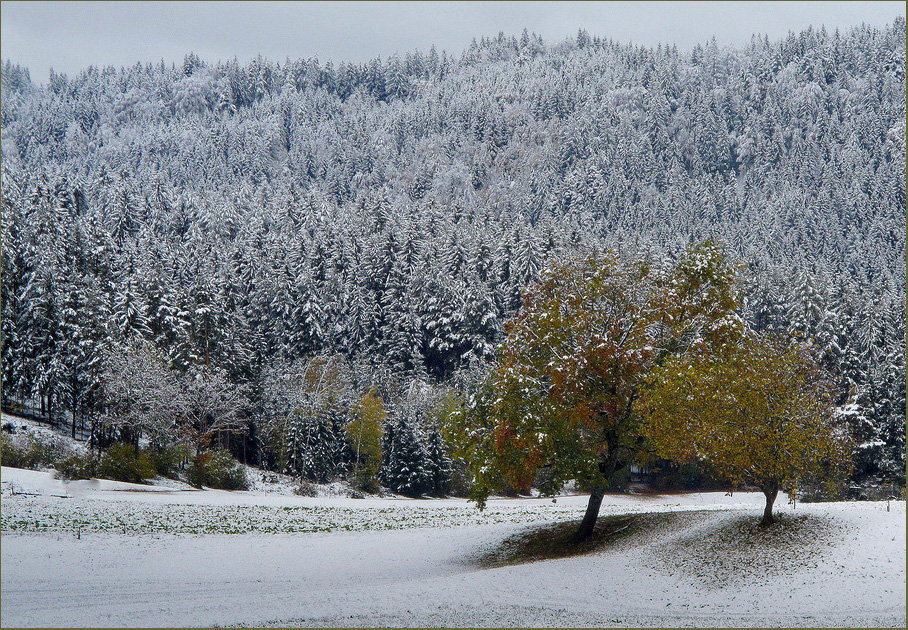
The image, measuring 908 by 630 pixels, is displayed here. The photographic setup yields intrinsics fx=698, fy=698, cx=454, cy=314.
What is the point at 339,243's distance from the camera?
297 feet

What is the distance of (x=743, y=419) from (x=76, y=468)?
33.7 metres

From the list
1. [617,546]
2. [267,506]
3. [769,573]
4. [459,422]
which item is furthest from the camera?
[267,506]

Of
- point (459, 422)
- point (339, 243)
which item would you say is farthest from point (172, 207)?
point (459, 422)

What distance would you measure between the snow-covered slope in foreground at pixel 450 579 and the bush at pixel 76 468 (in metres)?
11.3

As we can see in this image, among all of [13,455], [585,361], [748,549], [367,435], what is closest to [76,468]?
[13,455]

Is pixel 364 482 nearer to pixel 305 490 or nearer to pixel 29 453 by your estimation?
pixel 305 490

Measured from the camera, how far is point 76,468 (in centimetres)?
3738

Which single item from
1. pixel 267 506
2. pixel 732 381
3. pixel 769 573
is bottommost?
pixel 267 506

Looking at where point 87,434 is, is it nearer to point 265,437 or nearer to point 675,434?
point 265,437

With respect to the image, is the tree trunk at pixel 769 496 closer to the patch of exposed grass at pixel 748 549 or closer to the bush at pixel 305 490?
the patch of exposed grass at pixel 748 549

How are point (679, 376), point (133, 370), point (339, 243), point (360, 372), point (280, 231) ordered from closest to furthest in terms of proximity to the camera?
1. point (679, 376)
2. point (133, 370)
3. point (360, 372)
4. point (339, 243)
5. point (280, 231)

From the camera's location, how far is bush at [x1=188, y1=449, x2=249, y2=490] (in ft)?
143

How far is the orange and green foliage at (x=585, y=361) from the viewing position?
2156 cm

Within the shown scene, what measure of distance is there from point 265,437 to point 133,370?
48.1 ft
